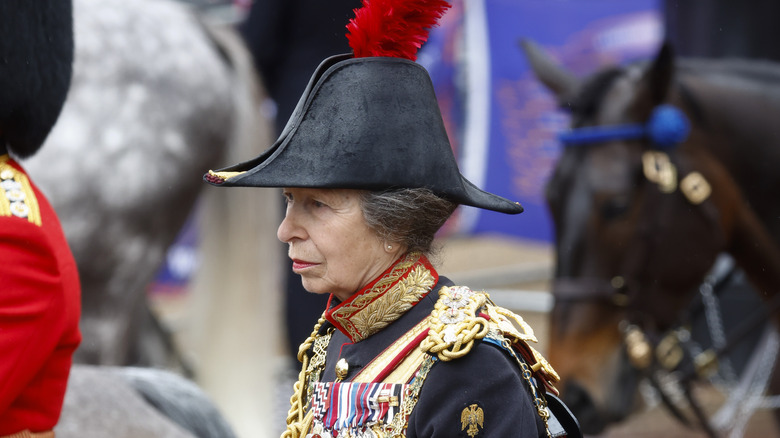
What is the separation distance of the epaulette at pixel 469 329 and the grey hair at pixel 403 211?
0.12m

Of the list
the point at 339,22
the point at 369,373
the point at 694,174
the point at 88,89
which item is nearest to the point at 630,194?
the point at 694,174

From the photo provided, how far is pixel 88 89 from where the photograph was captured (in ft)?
12.2

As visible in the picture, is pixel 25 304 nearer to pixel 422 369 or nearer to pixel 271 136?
pixel 422 369

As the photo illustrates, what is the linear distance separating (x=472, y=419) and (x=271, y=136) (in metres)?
3.04

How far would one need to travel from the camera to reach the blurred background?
3.85 meters

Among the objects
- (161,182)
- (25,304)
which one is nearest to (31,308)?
(25,304)

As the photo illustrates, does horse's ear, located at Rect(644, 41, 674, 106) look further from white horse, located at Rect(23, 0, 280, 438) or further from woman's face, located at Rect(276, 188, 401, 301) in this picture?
woman's face, located at Rect(276, 188, 401, 301)

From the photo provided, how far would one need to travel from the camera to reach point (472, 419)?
158 centimetres

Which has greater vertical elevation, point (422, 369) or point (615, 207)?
point (422, 369)

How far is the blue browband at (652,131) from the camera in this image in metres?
3.69

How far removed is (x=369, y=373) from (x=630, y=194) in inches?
90.4

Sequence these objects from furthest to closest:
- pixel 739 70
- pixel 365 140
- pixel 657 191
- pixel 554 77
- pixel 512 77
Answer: pixel 512 77
pixel 554 77
pixel 739 70
pixel 657 191
pixel 365 140

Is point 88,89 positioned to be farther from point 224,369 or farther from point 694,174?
point 694,174

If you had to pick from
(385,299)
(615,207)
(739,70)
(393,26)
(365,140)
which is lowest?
(615,207)
